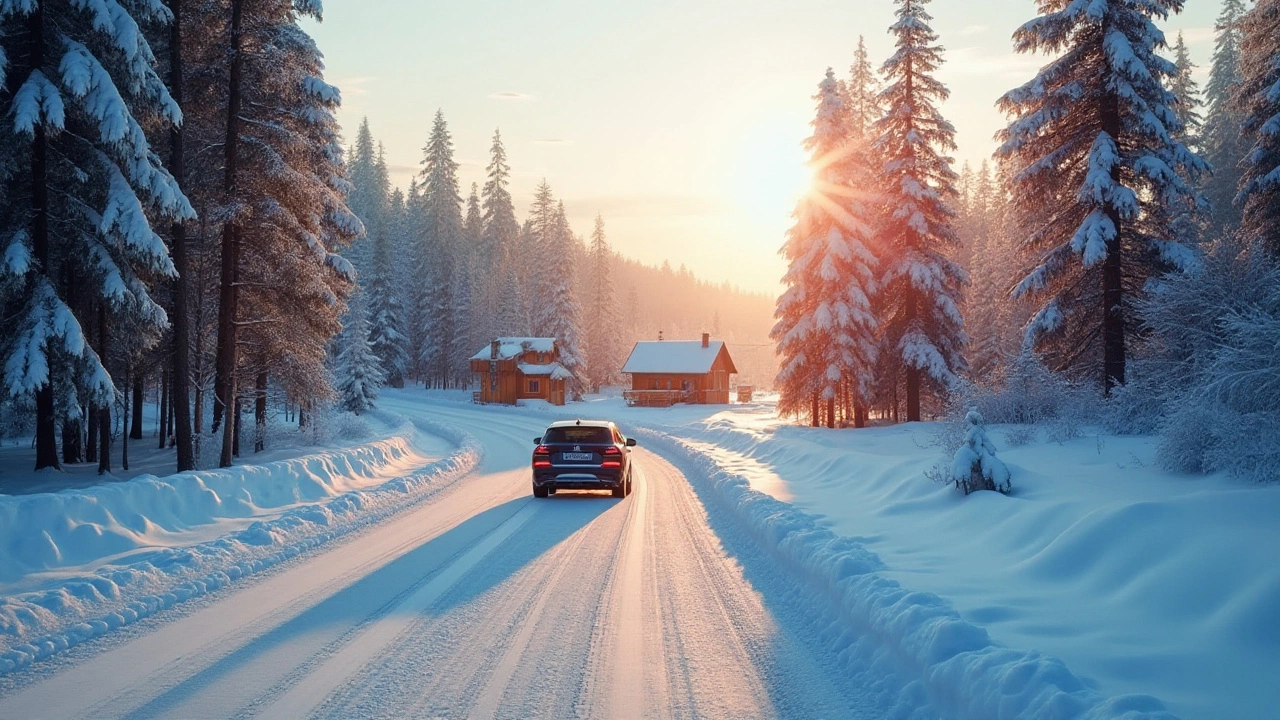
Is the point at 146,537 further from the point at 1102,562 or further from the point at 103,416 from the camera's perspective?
the point at 103,416

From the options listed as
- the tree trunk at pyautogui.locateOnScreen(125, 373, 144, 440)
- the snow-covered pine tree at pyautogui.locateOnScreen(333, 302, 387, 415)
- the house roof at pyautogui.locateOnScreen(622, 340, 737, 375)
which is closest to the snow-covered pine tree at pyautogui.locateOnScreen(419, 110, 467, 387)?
the house roof at pyautogui.locateOnScreen(622, 340, 737, 375)

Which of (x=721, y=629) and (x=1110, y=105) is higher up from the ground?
(x=1110, y=105)

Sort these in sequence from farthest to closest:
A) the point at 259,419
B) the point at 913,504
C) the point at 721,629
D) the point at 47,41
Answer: the point at 259,419 < the point at 47,41 < the point at 913,504 < the point at 721,629

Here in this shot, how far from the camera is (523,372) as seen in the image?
64875 mm

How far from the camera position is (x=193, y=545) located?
10.1 metres

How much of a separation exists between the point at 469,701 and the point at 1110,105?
2185 centimetres

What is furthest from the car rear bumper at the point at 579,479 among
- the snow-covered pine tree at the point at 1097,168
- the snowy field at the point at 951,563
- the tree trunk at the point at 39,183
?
the snow-covered pine tree at the point at 1097,168

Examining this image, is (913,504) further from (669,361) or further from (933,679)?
(669,361)

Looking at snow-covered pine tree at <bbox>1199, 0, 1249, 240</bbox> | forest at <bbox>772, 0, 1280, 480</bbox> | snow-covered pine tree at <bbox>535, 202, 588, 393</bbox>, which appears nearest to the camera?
forest at <bbox>772, 0, 1280, 480</bbox>

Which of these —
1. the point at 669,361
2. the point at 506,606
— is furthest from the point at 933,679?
the point at 669,361

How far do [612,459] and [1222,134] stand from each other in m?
46.3

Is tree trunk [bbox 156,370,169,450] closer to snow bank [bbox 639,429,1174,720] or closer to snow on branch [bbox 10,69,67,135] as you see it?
snow on branch [bbox 10,69,67,135]

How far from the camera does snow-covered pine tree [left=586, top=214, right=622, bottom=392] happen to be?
83562 mm

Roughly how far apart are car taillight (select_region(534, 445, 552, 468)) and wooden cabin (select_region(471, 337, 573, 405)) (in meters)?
48.5
